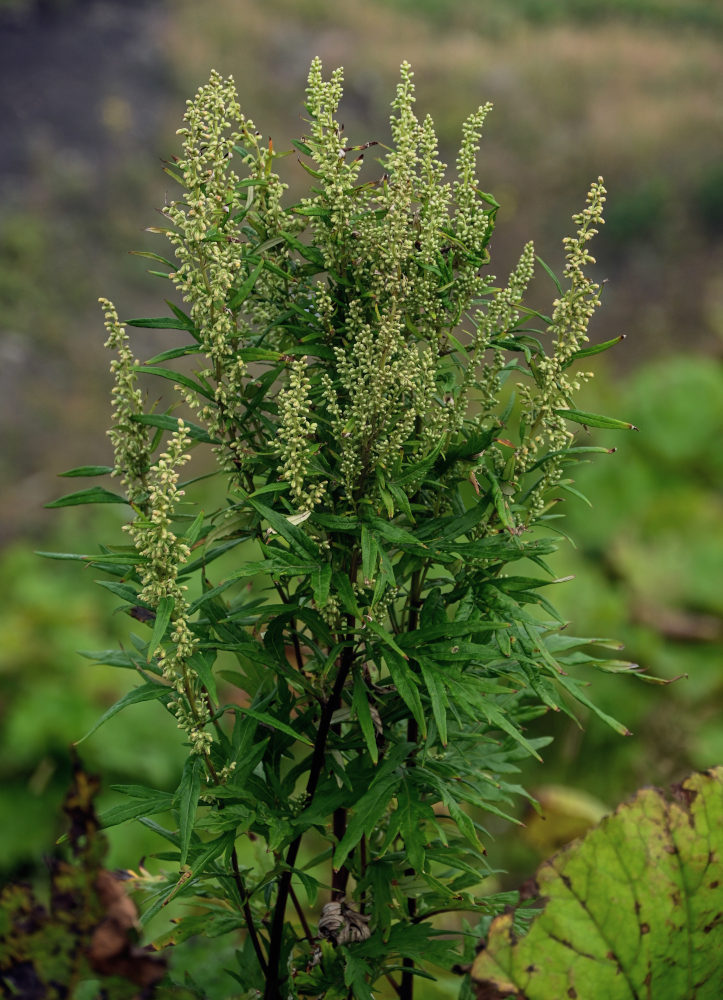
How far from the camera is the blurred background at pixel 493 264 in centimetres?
449

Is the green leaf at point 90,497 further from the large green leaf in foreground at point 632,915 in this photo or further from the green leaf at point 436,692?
the large green leaf in foreground at point 632,915

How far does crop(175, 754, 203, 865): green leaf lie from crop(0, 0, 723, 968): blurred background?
1831 millimetres

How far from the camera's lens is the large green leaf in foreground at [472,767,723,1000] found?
51.5 inches

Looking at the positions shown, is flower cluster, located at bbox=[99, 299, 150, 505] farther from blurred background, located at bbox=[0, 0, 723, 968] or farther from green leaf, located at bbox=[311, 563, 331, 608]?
blurred background, located at bbox=[0, 0, 723, 968]

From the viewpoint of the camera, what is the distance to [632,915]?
1359mm

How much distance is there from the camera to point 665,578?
18.0 ft

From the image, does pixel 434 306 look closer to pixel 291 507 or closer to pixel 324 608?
pixel 291 507

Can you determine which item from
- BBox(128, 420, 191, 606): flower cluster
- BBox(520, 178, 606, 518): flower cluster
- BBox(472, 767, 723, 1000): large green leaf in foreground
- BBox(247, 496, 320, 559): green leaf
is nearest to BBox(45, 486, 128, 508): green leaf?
BBox(128, 420, 191, 606): flower cluster

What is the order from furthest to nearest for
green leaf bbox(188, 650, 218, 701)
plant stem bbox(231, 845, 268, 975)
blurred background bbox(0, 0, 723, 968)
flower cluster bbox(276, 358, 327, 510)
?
1. blurred background bbox(0, 0, 723, 968)
2. plant stem bbox(231, 845, 268, 975)
3. green leaf bbox(188, 650, 218, 701)
4. flower cluster bbox(276, 358, 327, 510)

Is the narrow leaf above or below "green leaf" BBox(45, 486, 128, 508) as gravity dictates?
below

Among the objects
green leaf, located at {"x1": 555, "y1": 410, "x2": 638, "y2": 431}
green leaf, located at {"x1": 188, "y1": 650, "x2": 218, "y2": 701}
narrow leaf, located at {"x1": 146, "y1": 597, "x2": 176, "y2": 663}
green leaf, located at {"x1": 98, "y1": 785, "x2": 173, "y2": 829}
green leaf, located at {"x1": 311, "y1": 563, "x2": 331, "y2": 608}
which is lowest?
green leaf, located at {"x1": 98, "y1": 785, "x2": 173, "y2": 829}

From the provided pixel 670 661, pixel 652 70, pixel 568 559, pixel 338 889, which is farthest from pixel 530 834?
pixel 652 70

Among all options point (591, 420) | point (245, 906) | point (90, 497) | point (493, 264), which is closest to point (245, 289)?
point (90, 497)

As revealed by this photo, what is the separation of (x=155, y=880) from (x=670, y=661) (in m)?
3.85
